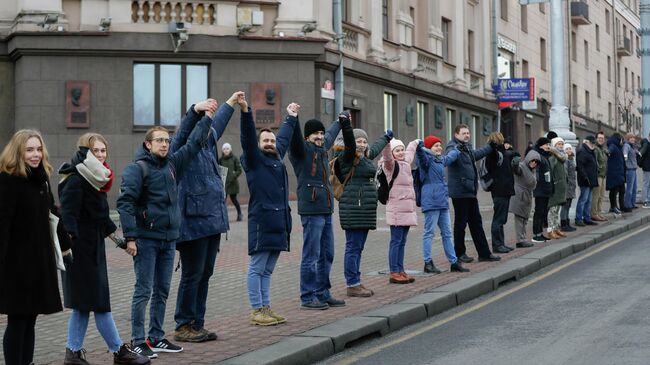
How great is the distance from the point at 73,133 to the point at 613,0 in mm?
43119

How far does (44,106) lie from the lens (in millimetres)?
24438

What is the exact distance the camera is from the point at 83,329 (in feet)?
22.5

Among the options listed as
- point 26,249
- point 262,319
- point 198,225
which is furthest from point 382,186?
point 26,249

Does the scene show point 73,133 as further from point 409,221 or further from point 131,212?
point 131,212

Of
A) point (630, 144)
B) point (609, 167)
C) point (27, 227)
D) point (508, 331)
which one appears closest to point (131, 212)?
point (27, 227)

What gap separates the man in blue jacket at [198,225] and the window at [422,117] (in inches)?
1008

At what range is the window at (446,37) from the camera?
119 feet

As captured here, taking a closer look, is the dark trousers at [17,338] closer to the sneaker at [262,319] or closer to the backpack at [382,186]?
the sneaker at [262,319]

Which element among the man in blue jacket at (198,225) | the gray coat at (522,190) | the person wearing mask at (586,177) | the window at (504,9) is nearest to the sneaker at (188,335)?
the man in blue jacket at (198,225)

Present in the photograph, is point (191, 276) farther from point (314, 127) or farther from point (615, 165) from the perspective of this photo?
point (615, 165)

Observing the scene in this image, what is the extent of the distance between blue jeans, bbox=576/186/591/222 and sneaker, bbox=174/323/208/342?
12.4 meters

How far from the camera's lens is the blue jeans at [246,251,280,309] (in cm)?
859

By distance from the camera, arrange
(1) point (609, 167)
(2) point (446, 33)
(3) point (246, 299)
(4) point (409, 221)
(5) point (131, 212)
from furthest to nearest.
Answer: (2) point (446, 33)
(1) point (609, 167)
(4) point (409, 221)
(3) point (246, 299)
(5) point (131, 212)

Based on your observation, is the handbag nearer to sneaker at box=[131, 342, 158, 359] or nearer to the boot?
the boot
